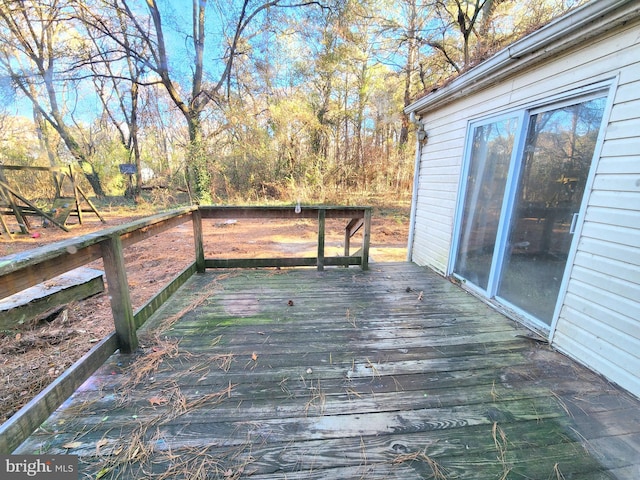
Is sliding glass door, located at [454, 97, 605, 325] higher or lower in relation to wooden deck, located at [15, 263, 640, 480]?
higher

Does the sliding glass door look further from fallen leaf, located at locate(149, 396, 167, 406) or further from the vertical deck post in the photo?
fallen leaf, located at locate(149, 396, 167, 406)

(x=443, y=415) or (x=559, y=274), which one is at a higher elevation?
(x=559, y=274)

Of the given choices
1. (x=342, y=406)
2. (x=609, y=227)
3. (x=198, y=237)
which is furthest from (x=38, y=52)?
(x=609, y=227)

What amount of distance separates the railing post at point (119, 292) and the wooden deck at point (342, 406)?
110mm

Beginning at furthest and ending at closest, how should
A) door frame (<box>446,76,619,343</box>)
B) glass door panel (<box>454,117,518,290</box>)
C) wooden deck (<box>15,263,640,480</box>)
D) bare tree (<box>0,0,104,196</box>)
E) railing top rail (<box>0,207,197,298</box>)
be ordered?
bare tree (<box>0,0,104,196</box>) < glass door panel (<box>454,117,518,290</box>) < door frame (<box>446,76,619,343</box>) < wooden deck (<box>15,263,640,480</box>) < railing top rail (<box>0,207,197,298</box>)

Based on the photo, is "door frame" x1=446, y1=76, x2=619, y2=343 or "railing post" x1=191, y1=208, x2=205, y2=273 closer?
"door frame" x1=446, y1=76, x2=619, y2=343

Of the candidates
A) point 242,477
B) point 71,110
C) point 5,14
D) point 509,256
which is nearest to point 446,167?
point 509,256

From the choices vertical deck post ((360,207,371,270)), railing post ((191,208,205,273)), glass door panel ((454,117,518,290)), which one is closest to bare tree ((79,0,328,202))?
railing post ((191,208,205,273))

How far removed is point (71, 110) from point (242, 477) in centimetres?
1848

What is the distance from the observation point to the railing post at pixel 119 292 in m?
1.71

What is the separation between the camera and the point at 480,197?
3002 mm

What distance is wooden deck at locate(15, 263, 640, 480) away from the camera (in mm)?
1207

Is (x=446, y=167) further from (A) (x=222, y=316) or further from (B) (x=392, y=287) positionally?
(A) (x=222, y=316)

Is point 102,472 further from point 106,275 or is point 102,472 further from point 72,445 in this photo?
point 106,275
